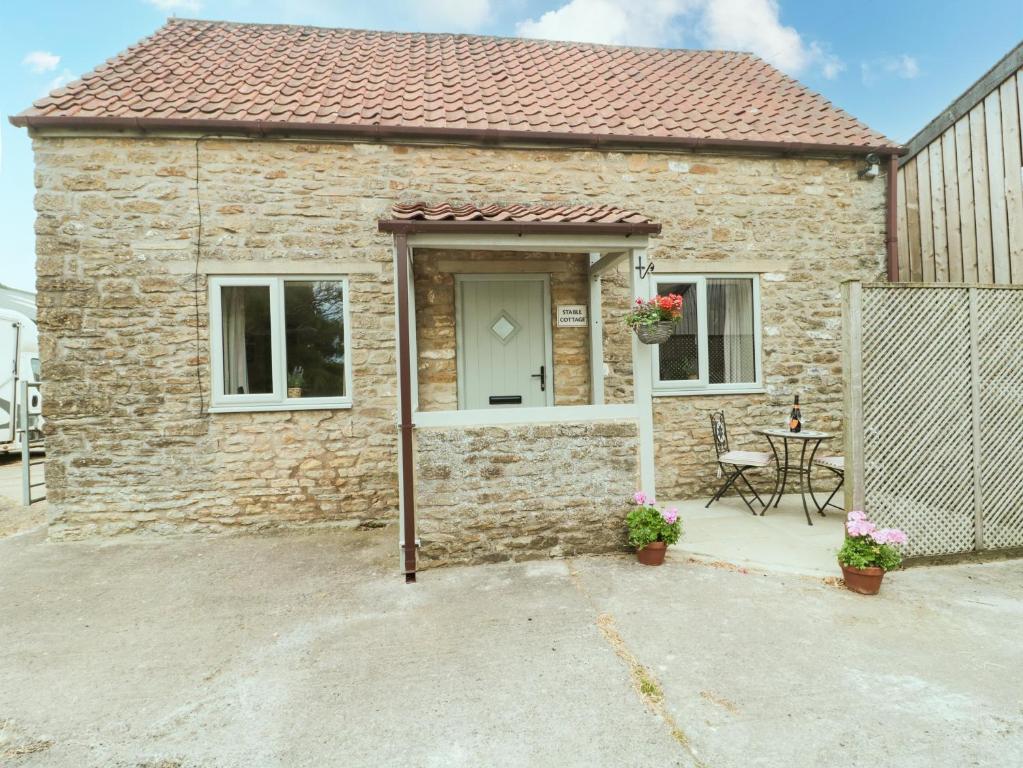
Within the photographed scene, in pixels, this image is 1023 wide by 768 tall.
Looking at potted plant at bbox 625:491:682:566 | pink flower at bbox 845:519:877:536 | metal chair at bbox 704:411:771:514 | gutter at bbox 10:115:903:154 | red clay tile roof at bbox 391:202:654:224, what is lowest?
potted plant at bbox 625:491:682:566

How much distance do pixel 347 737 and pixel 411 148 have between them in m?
5.48

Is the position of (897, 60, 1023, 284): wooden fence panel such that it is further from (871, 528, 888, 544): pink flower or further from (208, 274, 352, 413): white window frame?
(208, 274, 352, 413): white window frame

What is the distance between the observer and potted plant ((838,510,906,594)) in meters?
3.86

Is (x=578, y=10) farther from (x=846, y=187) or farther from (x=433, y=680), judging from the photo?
(x=433, y=680)

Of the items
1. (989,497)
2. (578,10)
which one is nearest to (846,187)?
(989,497)

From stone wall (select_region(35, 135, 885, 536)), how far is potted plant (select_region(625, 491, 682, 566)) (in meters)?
1.91

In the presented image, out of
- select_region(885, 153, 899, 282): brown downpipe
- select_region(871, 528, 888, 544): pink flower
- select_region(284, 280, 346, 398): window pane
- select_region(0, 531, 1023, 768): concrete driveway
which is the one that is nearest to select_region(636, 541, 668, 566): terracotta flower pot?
select_region(0, 531, 1023, 768): concrete driveway

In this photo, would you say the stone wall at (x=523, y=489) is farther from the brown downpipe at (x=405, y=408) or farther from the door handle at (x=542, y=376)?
the door handle at (x=542, y=376)

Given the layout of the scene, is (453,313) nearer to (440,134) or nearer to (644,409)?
(440,134)

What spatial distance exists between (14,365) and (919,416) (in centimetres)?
1420

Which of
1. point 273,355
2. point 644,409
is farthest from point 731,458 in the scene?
point 273,355

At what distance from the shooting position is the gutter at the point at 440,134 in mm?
5415

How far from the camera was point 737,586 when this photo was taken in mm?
4051

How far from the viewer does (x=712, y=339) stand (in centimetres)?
659
